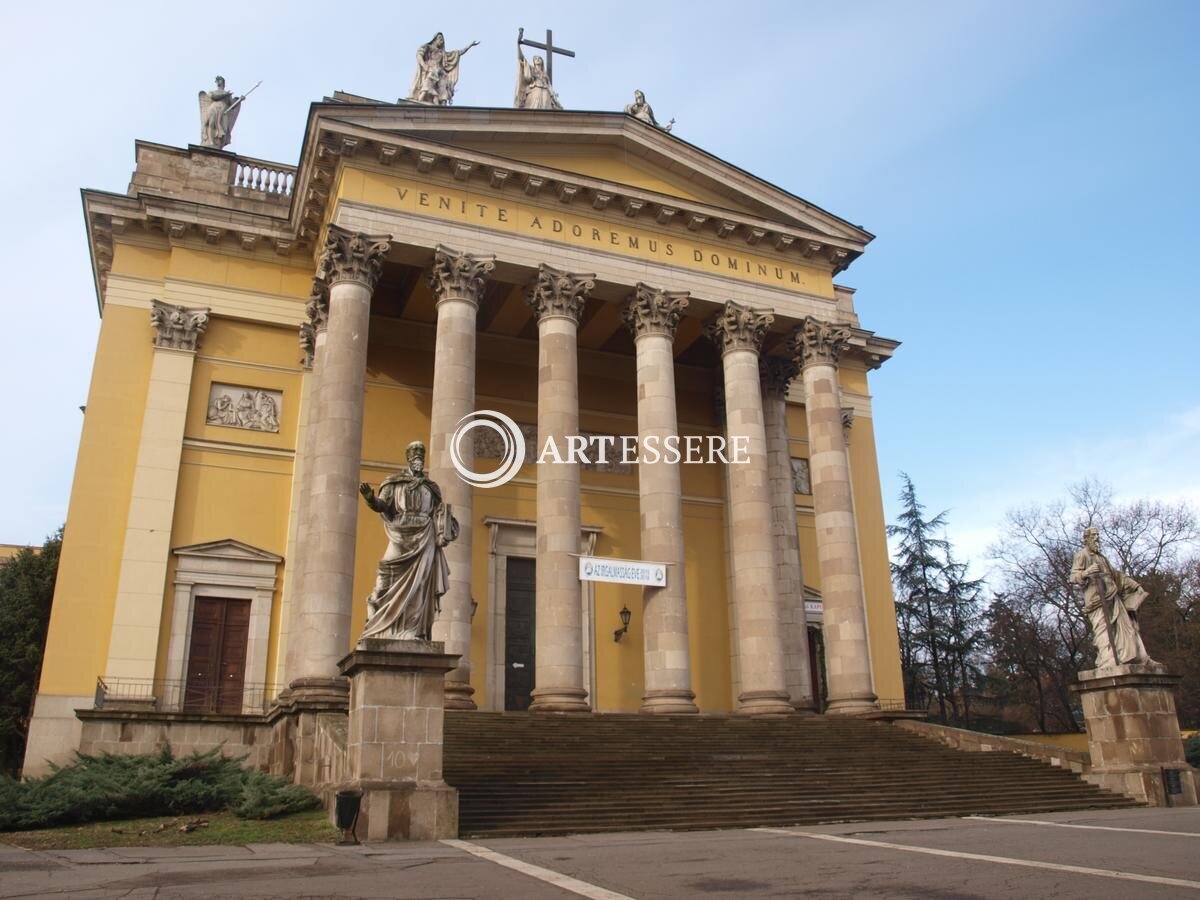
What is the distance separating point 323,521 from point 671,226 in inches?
441

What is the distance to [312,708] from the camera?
17328mm

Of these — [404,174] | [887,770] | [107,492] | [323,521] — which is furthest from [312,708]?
[404,174]

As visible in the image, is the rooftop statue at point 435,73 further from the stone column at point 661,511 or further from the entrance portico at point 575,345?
the stone column at point 661,511

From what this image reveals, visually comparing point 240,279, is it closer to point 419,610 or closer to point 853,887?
point 419,610

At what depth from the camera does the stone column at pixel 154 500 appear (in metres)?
21.1

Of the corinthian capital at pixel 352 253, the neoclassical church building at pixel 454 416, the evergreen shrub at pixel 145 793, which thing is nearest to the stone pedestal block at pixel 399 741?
the evergreen shrub at pixel 145 793

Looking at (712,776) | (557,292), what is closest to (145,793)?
(712,776)

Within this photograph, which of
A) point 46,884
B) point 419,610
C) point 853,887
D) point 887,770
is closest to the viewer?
point 853,887

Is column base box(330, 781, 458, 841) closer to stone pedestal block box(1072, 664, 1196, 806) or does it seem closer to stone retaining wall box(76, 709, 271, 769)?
stone retaining wall box(76, 709, 271, 769)

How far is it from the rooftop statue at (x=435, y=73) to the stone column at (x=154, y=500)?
7494 millimetres

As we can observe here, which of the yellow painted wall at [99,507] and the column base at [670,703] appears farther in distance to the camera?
the yellow painted wall at [99,507]

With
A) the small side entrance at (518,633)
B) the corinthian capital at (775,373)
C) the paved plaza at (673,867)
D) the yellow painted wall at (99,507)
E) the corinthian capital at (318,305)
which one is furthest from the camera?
the corinthian capital at (775,373)

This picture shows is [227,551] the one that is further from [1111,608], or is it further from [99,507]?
[1111,608]

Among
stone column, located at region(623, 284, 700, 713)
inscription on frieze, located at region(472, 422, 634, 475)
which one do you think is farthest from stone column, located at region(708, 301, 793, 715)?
inscription on frieze, located at region(472, 422, 634, 475)
